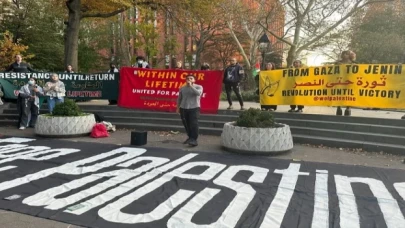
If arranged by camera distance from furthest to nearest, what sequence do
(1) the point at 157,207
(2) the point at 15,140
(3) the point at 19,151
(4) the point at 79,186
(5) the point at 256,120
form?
(2) the point at 15,140, (5) the point at 256,120, (3) the point at 19,151, (4) the point at 79,186, (1) the point at 157,207

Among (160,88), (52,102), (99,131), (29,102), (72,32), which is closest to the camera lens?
(99,131)

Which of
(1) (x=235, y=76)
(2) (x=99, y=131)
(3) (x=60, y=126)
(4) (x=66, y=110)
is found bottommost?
(2) (x=99, y=131)

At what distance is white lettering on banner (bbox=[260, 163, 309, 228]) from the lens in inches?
153

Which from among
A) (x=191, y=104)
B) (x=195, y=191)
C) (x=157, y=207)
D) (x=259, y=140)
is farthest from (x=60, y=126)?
(x=157, y=207)

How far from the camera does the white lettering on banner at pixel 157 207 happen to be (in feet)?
12.9

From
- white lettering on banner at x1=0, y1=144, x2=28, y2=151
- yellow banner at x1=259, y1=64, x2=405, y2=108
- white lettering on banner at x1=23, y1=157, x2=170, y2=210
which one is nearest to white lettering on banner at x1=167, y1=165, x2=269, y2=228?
white lettering on banner at x1=23, y1=157, x2=170, y2=210

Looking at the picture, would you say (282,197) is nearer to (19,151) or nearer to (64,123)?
(19,151)

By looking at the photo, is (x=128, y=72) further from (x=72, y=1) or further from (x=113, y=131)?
(x=72, y=1)

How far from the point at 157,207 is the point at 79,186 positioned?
144 centimetres

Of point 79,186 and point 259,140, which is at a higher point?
point 259,140

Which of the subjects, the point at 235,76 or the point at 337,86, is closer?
the point at 337,86

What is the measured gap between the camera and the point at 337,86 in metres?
9.11

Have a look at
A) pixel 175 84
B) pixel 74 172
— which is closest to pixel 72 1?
pixel 175 84

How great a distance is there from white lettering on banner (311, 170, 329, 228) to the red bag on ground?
19.0 feet
